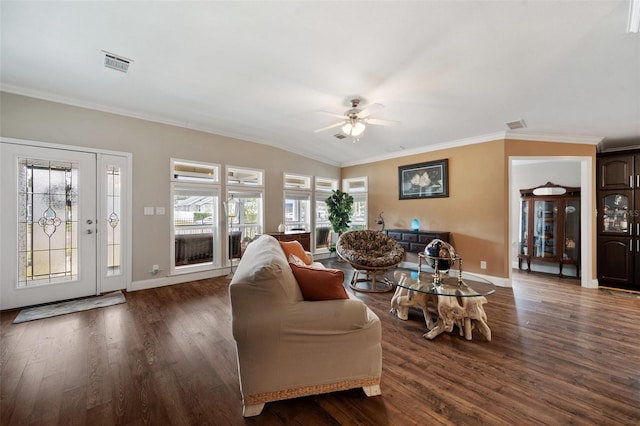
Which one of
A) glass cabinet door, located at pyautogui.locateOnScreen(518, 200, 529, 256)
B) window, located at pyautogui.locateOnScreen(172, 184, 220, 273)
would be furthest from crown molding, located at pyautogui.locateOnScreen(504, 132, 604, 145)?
window, located at pyautogui.locateOnScreen(172, 184, 220, 273)

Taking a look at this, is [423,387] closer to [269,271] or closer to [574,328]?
[269,271]

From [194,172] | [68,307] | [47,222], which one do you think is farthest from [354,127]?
[68,307]

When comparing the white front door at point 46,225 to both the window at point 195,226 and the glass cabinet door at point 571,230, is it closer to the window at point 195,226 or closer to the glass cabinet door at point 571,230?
the window at point 195,226

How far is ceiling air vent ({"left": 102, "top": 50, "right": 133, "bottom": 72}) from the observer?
8.50 ft

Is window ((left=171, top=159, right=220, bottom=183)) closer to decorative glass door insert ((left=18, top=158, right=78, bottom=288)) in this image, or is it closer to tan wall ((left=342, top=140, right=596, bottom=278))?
decorative glass door insert ((left=18, top=158, right=78, bottom=288))

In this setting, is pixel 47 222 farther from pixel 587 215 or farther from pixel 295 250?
pixel 587 215

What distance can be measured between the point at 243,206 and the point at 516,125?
4.99m

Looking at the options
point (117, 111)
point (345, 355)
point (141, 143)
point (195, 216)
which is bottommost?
point (345, 355)

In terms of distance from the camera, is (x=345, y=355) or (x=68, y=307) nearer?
(x=345, y=355)

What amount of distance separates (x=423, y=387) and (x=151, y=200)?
4437 mm

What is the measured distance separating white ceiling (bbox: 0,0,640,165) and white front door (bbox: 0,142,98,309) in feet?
2.87

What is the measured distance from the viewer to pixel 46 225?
3.33 meters

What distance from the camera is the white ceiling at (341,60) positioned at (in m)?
2.02

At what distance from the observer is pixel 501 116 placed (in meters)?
3.67
